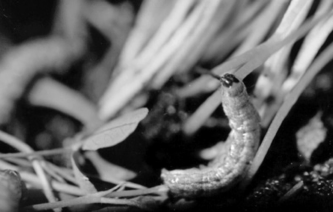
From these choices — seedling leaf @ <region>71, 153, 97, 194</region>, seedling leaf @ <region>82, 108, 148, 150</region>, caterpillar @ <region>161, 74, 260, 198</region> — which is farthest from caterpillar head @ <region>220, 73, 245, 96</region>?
seedling leaf @ <region>71, 153, 97, 194</region>

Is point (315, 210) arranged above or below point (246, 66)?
below

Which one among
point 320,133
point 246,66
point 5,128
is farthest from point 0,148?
point 320,133

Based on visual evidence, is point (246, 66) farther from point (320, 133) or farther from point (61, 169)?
point (61, 169)

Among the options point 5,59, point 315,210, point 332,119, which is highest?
point 5,59

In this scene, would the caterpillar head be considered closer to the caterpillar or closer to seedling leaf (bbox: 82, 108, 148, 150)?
the caterpillar

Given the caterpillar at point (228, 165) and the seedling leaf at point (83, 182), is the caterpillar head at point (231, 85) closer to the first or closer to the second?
the caterpillar at point (228, 165)

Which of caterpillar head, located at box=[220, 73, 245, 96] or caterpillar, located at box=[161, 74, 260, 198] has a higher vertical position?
caterpillar head, located at box=[220, 73, 245, 96]
